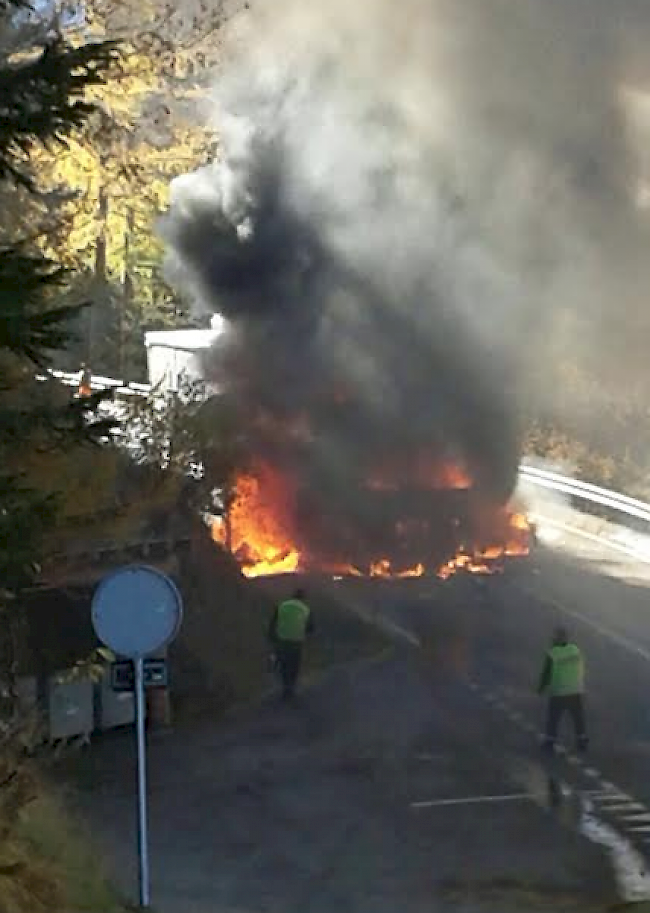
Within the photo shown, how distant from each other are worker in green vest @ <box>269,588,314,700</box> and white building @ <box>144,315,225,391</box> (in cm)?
959

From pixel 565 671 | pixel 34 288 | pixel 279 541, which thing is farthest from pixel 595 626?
pixel 34 288

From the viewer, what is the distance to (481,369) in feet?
84.9

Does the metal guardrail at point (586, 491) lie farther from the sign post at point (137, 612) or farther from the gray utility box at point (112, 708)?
the sign post at point (137, 612)

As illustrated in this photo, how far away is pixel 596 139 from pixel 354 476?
8.00m

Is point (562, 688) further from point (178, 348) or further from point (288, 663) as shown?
point (178, 348)

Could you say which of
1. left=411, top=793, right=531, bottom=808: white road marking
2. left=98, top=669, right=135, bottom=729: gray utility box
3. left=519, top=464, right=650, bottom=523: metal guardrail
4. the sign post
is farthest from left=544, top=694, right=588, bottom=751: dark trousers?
left=519, top=464, right=650, bottom=523: metal guardrail

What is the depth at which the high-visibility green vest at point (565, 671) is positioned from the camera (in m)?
14.4

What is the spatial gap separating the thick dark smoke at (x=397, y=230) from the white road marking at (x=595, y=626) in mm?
2670

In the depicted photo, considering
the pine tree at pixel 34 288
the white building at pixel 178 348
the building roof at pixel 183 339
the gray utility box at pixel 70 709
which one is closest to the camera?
the pine tree at pixel 34 288

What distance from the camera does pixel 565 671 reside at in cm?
1453

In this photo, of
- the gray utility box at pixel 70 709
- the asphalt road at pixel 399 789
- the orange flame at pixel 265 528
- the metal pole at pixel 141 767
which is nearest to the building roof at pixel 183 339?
the orange flame at pixel 265 528

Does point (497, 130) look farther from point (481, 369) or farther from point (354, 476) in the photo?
point (354, 476)

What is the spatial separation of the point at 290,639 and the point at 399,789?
3.23m

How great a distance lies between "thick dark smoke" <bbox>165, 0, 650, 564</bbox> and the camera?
79.4 feet
